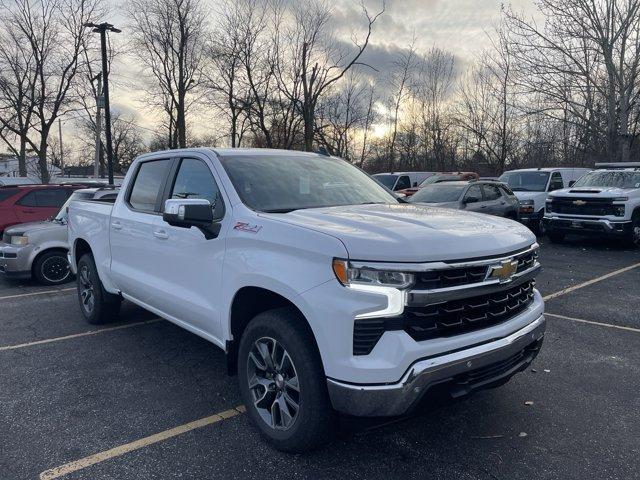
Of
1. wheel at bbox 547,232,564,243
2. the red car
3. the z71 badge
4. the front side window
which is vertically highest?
the front side window

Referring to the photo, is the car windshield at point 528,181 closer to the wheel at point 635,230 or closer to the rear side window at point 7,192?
the wheel at point 635,230

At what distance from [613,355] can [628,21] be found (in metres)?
21.1

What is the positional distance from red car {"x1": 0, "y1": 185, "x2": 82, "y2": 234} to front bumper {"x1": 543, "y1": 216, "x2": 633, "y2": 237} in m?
11.7

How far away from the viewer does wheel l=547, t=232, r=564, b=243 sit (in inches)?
502

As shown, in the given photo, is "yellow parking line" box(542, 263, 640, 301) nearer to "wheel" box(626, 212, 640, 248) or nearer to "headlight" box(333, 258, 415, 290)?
"wheel" box(626, 212, 640, 248)

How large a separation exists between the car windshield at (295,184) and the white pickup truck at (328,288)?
0.05ft

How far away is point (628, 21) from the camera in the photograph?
66.7 ft

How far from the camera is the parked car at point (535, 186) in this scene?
46.6 ft

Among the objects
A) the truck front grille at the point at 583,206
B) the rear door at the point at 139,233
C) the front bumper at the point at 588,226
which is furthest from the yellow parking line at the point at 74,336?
the truck front grille at the point at 583,206

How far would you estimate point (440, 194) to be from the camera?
40.0 feet

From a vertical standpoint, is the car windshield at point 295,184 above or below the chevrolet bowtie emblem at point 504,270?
above

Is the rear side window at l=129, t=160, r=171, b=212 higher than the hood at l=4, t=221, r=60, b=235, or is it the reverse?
the rear side window at l=129, t=160, r=171, b=212

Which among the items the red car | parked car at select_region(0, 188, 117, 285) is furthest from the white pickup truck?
the red car

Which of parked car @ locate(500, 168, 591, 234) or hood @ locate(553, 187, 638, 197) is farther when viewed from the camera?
parked car @ locate(500, 168, 591, 234)
